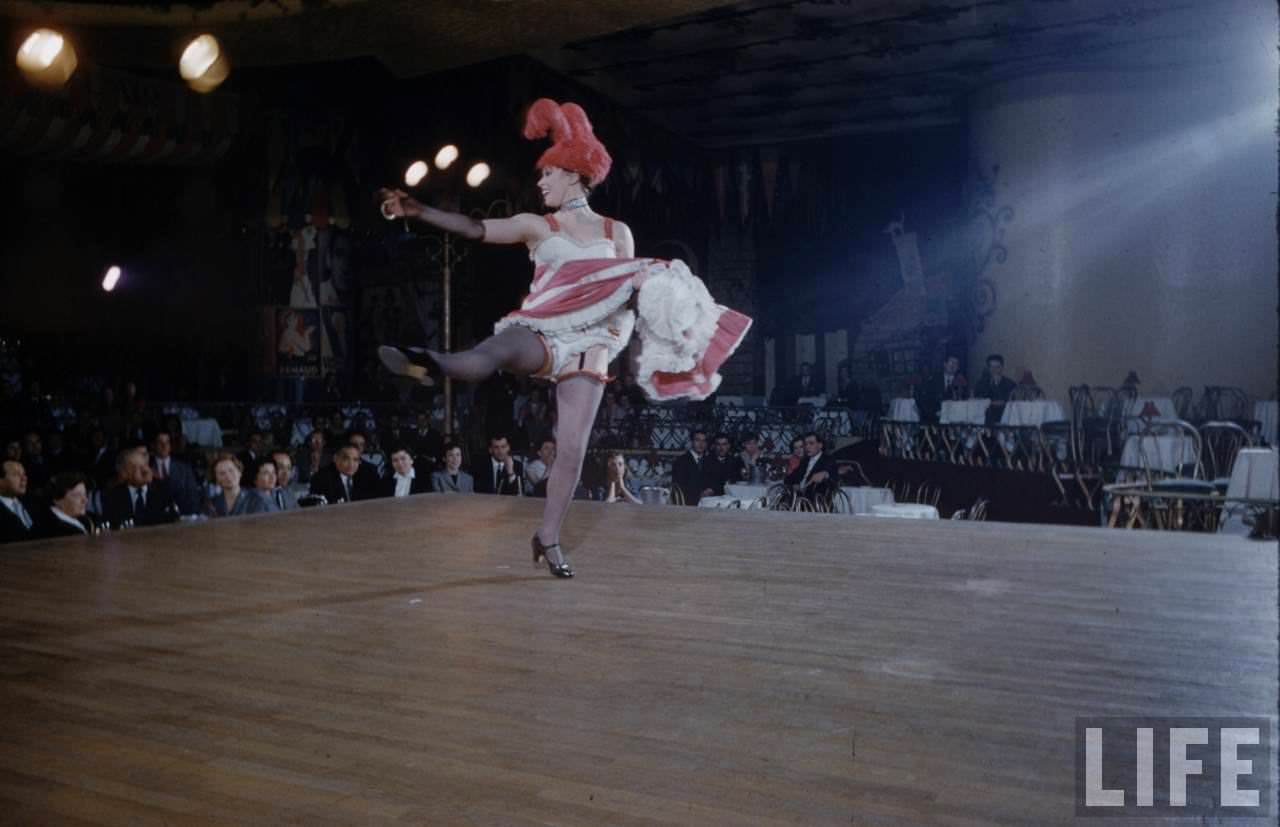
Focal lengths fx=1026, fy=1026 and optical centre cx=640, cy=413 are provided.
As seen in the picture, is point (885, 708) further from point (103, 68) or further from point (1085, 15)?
point (103, 68)

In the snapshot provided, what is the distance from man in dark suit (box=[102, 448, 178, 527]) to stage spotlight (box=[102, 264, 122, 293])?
750 centimetres

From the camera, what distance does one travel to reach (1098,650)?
2555mm

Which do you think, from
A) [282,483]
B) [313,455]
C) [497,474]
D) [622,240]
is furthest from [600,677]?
[313,455]

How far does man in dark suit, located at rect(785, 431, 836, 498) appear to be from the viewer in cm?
711

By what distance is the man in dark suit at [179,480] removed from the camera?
5.99 meters

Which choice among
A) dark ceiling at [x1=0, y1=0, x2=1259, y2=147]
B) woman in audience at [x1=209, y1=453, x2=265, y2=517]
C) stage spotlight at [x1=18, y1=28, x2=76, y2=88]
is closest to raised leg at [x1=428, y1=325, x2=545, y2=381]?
woman in audience at [x1=209, y1=453, x2=265, y2=517]

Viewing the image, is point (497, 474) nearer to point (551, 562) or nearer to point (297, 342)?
point (551, 562)

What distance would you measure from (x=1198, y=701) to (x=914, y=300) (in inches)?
465

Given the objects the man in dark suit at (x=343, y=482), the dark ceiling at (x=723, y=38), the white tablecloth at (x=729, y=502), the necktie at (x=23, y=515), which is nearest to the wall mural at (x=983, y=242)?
the dark ceiling at (x=723, y=38)

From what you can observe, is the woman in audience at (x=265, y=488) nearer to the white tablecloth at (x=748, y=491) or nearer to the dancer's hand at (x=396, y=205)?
the dancer's hand at (x=396, y=205)

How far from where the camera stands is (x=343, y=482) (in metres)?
6.23

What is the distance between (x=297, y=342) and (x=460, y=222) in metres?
9.51

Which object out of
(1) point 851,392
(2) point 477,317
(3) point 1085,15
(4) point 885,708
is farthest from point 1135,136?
(4) point 885,708

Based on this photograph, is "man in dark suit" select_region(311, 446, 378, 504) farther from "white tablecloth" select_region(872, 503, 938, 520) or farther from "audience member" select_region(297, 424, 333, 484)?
"white tablecloth" select_region(872, 503, 938, 520)
